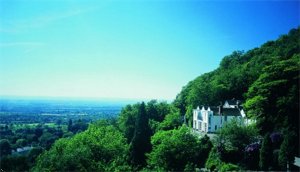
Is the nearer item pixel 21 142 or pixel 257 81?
pixel 257 81

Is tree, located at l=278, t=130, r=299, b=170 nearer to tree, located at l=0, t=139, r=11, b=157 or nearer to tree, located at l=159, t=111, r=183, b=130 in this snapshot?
tree, located at l=159, t=111, r=183, b=130

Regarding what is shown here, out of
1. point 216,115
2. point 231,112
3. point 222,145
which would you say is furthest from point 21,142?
point 222,145

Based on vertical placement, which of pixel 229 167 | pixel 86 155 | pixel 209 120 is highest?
pixel 209 120

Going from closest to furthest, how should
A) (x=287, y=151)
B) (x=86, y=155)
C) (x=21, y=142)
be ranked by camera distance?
1. (x=287, y=151)
2. (x=86, y=155)
3. (x=21, y=142)

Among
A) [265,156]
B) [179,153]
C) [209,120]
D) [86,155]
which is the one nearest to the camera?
[265,156]

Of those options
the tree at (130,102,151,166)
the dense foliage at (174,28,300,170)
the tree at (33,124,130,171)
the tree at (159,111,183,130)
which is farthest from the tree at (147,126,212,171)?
the tree at (159,111,183,130)

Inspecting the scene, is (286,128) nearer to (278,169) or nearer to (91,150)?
(278,169)

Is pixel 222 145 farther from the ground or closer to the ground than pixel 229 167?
farther from the ground

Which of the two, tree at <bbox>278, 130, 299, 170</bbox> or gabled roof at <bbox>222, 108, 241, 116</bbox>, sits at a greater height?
gabled roof at <bbox>222, 108, 241, 116</bbox>

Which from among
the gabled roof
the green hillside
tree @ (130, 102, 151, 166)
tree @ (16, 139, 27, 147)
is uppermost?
the green hillside

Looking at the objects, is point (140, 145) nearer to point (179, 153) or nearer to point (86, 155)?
point (179, 153)

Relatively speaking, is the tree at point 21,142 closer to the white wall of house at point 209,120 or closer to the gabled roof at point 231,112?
the white wall of house at point 209,120

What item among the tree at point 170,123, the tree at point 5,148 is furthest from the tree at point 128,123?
the tree at point 5,148

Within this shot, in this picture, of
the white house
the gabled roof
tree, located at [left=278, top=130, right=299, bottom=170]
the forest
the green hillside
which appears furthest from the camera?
the white house
